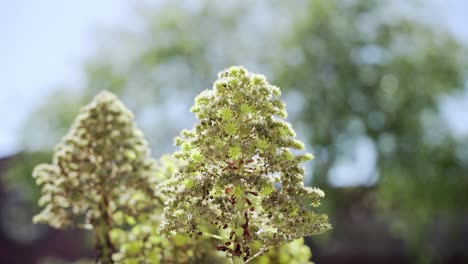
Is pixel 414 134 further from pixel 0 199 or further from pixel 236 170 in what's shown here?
pixel 0 199

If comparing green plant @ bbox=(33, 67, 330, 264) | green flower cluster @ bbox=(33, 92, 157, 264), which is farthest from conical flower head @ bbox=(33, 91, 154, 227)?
green plant @ bbox=(33, 67, 330, 264)

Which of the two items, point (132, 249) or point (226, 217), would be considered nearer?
point (226, 217)

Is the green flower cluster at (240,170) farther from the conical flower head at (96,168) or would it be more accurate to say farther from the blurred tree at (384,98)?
the blurred tree at (384,98)

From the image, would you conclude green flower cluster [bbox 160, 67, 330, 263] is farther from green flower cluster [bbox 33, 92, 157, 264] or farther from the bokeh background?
the bokeh background

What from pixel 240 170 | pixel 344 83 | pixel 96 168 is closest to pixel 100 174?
pixel 96 168

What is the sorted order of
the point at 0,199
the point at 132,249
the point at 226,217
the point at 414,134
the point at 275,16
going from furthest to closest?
the point at 0,199 → the point at 275,16 → the point at 414,134 → the point at 132,249 → the point at 226,217

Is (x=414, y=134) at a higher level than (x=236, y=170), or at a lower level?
higher

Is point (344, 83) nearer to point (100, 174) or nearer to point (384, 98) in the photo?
point (384, 98)

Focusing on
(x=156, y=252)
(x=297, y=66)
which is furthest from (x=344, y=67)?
(x=156, y=252)
